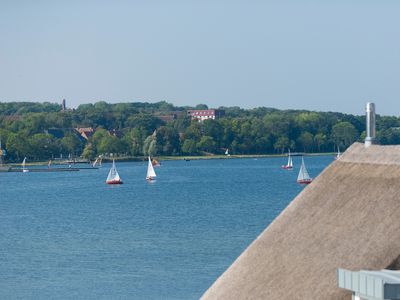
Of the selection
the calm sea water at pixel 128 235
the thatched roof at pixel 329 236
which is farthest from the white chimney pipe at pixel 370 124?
the calm sea water at pixel 128 235

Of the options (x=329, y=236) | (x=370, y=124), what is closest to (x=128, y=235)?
(x=370, y=124)

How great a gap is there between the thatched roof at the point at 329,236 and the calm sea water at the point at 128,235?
25203 millimetres

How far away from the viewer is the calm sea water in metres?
43.8

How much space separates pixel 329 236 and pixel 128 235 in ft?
181

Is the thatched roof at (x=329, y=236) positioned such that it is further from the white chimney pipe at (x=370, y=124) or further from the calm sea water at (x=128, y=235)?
the calm sea water at (x=128, y=235)

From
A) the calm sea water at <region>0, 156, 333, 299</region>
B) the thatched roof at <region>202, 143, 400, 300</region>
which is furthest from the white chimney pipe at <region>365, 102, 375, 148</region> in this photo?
the calm sea water at <region>0, 156, 333, 299</region>

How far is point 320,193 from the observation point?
13.3 meters

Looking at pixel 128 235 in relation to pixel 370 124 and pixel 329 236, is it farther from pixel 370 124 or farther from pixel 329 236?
pixel 329 236

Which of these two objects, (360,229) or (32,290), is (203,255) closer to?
(32,290)

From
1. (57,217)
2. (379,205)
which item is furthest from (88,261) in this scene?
(379,205)

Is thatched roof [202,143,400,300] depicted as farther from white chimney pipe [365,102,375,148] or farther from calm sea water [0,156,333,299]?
calm sea water [0,156,333,299]

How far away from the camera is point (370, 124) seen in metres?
13.2

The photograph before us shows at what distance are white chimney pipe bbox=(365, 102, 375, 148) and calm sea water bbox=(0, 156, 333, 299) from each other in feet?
82.7

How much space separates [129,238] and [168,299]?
2643cm
